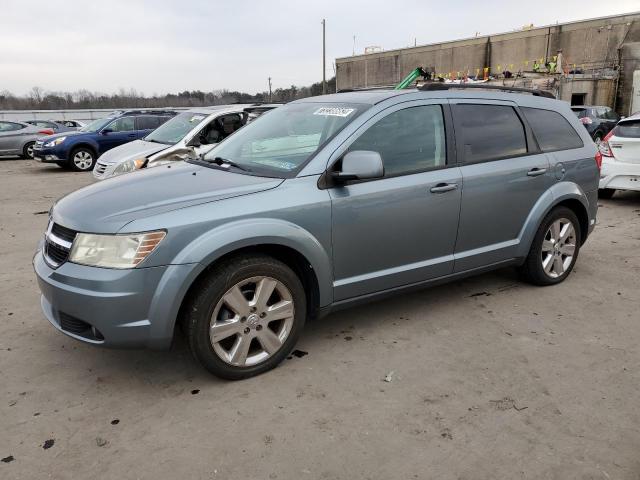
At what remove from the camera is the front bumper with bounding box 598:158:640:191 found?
802cm

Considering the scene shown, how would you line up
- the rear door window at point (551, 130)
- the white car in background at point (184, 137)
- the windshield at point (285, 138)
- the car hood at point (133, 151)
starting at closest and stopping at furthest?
1. the windshield at point (285, 138)
2. the rear door window at point (551, 130)
3. the white car in background at point (184, 137)
4. the car hood at point (133, 151)

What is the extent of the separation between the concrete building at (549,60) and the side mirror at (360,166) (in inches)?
1057

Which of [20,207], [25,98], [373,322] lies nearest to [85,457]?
[373,322]

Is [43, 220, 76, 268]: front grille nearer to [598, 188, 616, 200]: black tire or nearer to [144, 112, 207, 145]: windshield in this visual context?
[144, 112, 207, 145]: windshield

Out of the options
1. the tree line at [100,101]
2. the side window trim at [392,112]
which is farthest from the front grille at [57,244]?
the tree line at [100,101]

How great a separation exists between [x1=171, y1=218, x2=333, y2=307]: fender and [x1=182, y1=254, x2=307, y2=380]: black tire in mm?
104

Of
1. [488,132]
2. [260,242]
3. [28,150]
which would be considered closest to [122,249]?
[260,242]

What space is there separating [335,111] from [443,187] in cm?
96

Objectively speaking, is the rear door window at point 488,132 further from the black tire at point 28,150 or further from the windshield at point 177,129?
the black tire at point 28,150

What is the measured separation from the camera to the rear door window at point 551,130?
4496 millimetres

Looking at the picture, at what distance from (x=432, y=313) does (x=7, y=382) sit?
3005 millimetres

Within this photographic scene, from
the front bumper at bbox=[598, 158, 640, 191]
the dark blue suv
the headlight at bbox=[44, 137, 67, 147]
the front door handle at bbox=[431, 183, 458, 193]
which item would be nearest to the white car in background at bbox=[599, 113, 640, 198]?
the front bumper at bbox=[598, 158, 640, 191]

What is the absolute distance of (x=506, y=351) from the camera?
3.53 meters

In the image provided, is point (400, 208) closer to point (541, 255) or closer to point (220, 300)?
point (220, 300)
